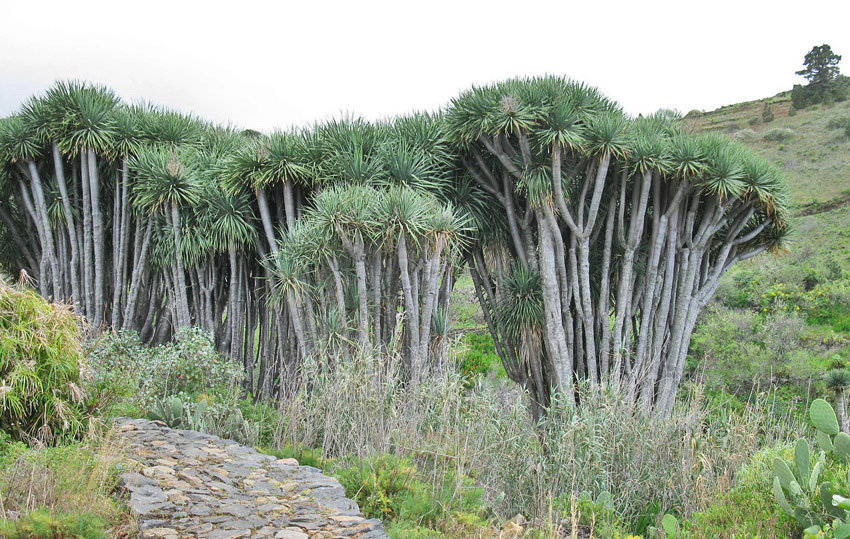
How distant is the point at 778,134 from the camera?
108 ft

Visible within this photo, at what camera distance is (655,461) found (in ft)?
22.0

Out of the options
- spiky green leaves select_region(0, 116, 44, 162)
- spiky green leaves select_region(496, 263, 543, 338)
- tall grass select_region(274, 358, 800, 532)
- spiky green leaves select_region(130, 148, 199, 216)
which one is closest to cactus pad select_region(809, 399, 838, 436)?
tall grass select_region(274, 358, 800, 532)

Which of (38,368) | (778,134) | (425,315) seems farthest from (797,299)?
(38,368)

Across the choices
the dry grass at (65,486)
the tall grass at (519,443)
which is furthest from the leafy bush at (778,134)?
the dry grass at (65,486)

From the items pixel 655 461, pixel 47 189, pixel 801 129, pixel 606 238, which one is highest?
pixel 801 129

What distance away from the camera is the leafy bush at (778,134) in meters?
32.5

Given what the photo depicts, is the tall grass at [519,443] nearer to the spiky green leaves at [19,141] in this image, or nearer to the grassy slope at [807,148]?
the spiky green leaves at [19,141]

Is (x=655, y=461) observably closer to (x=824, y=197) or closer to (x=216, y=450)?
(x=216, y=450)

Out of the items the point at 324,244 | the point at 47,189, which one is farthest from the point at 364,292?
the point at 47,189

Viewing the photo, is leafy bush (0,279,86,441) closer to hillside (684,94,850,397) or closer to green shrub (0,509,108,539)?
green shrub (0,509,108,539)

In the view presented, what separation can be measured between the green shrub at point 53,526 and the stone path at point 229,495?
29 centimetres

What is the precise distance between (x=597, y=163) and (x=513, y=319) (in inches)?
117

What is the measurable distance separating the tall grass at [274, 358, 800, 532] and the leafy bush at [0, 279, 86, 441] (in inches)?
79.3

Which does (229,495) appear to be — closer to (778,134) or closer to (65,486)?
(65,486)
